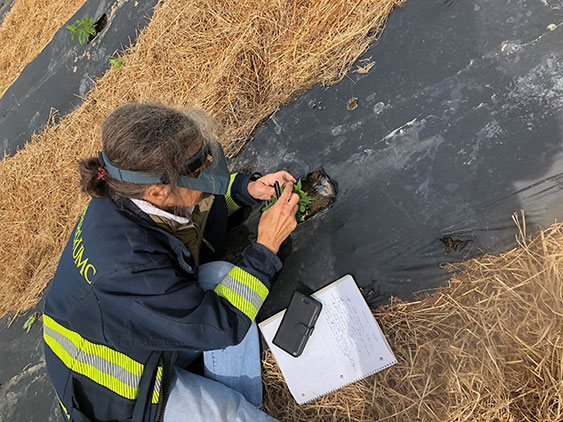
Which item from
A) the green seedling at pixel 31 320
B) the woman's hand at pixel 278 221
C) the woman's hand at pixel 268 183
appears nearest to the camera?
the woman's hand at pixel 278 221

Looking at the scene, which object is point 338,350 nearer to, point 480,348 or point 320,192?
point 480,348

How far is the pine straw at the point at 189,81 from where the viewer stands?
2104 millimetres

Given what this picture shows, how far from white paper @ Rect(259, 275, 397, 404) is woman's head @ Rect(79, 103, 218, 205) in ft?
2.78

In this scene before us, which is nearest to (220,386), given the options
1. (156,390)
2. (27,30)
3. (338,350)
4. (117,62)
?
(156,390)

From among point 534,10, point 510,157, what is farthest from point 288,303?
point 534,10

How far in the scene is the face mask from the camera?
4.07 feet

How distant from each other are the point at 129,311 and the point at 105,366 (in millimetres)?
339

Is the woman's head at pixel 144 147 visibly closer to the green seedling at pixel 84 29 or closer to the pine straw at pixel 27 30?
the green seedling at pixel 84 29

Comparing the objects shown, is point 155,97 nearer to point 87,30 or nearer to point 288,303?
point 87,30

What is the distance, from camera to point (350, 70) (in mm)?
1966

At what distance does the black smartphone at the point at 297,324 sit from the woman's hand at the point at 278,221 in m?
0.31

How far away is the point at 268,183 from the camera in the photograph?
6.01 ft

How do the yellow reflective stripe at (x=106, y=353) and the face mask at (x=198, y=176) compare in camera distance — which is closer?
the face mask at (x=198, y=176)

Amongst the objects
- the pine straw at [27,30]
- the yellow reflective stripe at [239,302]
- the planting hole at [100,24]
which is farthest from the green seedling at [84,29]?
the yellow reflective stripe at [239,302]
